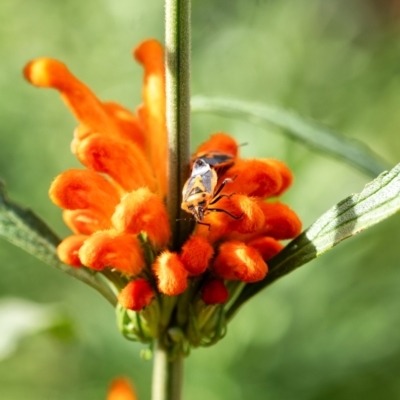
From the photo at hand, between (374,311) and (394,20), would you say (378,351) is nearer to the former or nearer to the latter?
(374,311)

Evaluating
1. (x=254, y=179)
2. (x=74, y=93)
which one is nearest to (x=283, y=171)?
(x=254, y=179)

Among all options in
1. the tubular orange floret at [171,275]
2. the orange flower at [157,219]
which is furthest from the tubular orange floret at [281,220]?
the tubular orange floret at [171,275]

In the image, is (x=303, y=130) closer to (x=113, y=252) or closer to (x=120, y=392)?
(x=113, y=252)

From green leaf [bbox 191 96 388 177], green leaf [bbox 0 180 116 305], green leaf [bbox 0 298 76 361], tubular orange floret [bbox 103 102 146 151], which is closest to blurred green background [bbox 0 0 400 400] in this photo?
green leaf [bbox 0 298 76 361]

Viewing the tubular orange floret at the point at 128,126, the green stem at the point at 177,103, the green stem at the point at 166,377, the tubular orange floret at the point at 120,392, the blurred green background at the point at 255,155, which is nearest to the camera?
the green stem at the point at 177,103

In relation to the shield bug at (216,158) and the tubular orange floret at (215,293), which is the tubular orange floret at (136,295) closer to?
the tubular orange floret at (215,293)

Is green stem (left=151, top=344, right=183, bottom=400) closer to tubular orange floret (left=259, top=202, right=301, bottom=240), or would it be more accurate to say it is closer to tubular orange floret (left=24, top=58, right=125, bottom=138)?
tubular orange floret (left=259, top=202, right=301, bottom=240)
